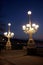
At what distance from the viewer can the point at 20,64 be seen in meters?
11.6

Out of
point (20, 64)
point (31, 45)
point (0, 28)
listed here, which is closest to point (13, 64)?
point (20, 64)

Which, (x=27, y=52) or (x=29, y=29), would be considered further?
(x=29, y=29)

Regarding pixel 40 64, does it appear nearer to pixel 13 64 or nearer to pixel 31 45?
pixel 13 64

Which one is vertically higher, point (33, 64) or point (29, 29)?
point (29, 29)

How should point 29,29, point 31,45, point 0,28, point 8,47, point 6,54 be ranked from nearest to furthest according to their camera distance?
point 0,28 < point 6,54 < point 31,45 < point 29,29 < point 8,47

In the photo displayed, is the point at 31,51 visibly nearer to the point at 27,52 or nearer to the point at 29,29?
the point at 27,52

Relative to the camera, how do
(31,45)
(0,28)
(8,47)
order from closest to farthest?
(0,28)
(31,45)
(8,47)

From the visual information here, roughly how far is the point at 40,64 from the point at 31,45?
919 cm

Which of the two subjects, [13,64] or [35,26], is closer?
[13,64]

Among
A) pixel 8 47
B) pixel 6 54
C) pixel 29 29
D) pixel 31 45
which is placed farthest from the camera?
pixel 8 47

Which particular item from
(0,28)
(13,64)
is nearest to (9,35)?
(0,28)

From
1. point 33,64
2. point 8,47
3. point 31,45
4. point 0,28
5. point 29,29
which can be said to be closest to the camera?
point 33,64

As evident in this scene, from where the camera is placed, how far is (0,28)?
1558 cm

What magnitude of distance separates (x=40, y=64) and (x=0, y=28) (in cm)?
545
